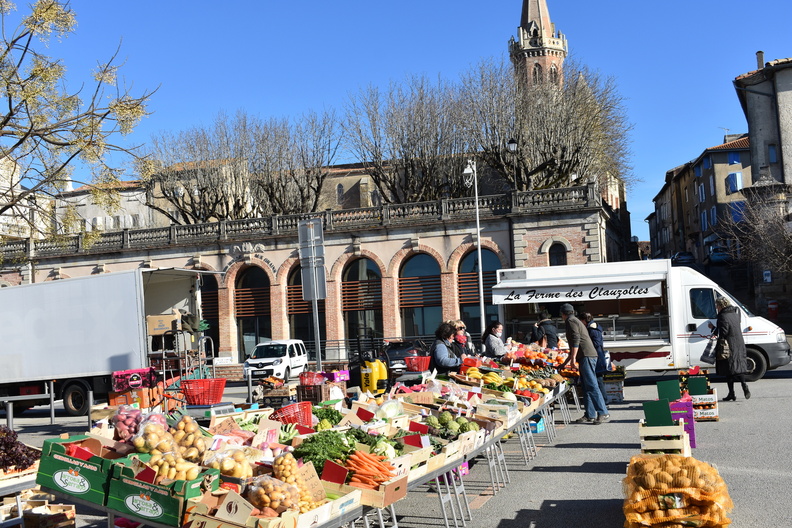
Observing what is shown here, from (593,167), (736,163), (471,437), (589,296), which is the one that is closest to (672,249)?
(736,163)

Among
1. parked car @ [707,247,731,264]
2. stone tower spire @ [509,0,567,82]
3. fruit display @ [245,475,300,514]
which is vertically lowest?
fruit display @ [245,475,300,514]

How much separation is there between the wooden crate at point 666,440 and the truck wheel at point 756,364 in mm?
10867

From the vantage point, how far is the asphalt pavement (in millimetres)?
7301

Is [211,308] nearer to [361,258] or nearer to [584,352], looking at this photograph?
[361,258]

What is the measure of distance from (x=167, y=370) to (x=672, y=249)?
7494 centimetres

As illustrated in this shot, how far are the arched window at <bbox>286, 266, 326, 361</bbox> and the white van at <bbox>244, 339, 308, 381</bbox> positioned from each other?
5.29 metres

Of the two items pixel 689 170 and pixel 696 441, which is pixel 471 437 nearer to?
pixel 696 441

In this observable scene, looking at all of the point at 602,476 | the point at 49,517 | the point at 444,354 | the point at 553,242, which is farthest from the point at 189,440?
the point at 553,242

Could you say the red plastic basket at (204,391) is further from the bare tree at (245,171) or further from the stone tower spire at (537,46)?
the stone tower spire at (537,46)

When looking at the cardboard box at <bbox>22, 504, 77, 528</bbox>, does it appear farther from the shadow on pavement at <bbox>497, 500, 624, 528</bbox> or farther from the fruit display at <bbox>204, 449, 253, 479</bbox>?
the shadow on pavement at <bbox>497, 500, 624, 528</bbox>

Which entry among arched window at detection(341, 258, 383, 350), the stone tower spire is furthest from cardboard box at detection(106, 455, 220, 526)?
the stone tower spire

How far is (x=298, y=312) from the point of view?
119 ft

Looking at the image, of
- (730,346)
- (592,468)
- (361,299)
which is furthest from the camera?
(361,299)

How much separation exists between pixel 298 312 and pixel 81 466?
3063cm
